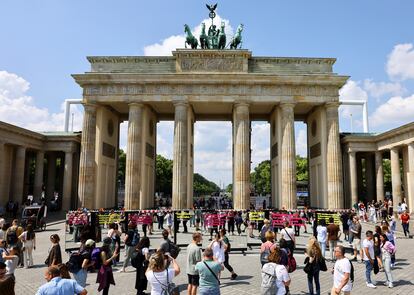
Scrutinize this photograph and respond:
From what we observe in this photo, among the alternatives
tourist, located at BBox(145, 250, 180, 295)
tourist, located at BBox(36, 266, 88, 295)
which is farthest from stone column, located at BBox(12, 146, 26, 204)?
tourist, located at BBox(145, 250, 180, 295)

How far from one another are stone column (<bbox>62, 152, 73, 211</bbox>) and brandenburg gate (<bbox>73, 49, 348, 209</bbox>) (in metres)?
3.77

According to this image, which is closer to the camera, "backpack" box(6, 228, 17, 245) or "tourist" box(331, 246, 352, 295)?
"tourist" box(331, 246, 352, 295)

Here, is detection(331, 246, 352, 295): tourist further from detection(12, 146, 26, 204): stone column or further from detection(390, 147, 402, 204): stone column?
detection(12, 146, 26, 204): stone column

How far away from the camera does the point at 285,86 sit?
35.8 metres

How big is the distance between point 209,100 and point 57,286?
31436mm

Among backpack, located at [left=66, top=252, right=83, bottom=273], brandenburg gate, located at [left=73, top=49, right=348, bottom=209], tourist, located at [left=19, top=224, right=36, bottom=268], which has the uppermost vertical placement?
brandenburg gate, located at [left=73, top=49, right=348, bottom=209]

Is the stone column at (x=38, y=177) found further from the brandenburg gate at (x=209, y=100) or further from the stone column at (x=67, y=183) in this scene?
the brandenburg gate at (x=209, y=100)

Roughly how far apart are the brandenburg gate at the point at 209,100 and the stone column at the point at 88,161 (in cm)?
10

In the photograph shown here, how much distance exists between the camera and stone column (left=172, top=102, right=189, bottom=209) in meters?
34.5

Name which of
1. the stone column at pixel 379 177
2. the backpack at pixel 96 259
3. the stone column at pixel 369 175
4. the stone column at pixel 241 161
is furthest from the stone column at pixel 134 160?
the stone column at pixel 369 175

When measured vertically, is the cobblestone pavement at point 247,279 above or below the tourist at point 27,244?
below

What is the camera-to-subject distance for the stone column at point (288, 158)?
113 feet

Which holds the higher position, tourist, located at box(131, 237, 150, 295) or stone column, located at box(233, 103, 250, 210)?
stone column, located at box(233, 103, 250, 210)

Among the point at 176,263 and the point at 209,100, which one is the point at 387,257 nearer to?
the point at 176,263
